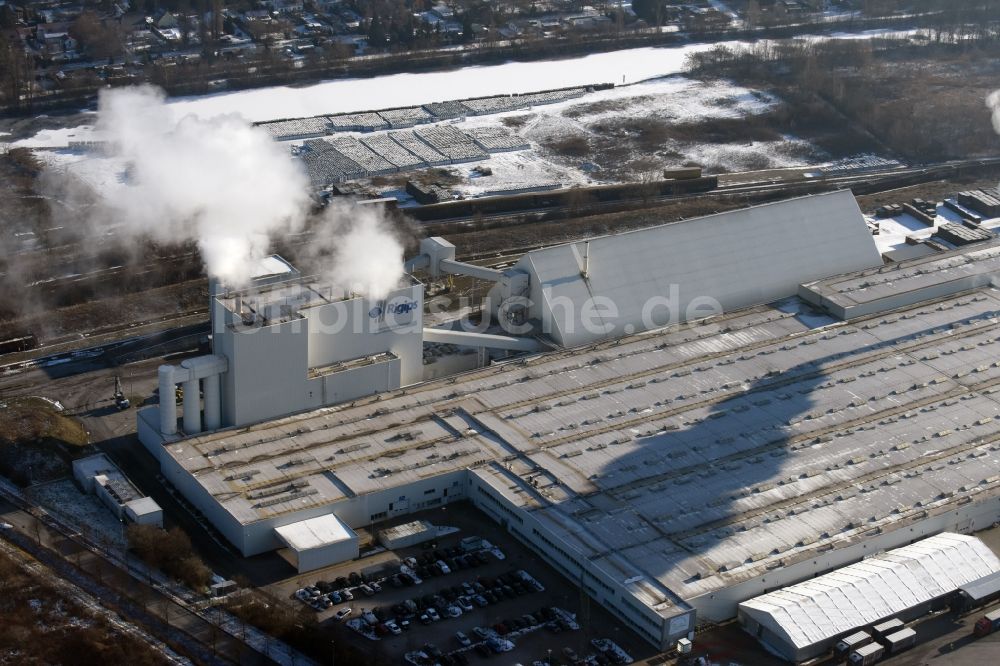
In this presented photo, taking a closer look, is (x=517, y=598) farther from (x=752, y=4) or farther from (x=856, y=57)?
(x=752, y=4)

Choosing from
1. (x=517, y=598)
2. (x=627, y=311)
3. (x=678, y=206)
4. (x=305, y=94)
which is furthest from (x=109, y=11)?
(x=517, y=598)

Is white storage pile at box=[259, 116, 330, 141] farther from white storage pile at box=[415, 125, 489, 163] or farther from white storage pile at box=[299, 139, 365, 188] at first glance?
white storage pile at box=[415, 125, 489, 163]

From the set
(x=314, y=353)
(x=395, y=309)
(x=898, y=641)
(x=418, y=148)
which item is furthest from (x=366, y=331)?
(x=418, y=148)

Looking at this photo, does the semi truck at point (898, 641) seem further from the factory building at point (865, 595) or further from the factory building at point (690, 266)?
the factory building at point (690, 266)

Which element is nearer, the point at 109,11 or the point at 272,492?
the point at 272,492

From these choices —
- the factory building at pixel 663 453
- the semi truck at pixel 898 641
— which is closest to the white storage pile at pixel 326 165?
the factory building at pixel 663 453

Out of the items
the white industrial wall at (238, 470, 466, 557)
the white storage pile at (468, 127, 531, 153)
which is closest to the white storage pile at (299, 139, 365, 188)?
the white storage pile at (468, 127, 531, 153)

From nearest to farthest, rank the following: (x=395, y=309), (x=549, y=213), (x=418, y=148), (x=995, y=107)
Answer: (x=395, y=309), (x=549, y=213), (x=418, y=148), (x=995, y=107)

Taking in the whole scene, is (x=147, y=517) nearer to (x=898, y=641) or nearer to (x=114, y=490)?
(x=114, y=490)
